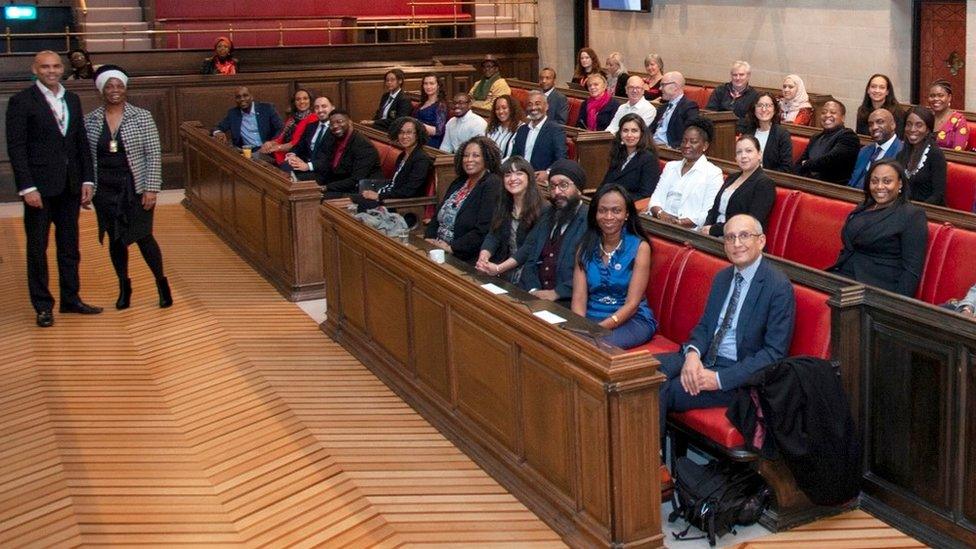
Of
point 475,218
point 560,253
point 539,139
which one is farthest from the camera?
point 539,139

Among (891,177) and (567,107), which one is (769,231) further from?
(567,107)

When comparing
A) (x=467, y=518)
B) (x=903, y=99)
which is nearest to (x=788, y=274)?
(x=467, y=518)

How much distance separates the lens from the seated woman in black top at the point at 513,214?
639 centimetres

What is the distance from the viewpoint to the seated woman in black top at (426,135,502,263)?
6.95 metres

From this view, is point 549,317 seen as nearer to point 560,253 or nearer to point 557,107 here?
point 560,253

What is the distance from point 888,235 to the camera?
18.2 feet

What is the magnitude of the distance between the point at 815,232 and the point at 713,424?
1985 mm

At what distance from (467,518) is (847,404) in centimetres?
147

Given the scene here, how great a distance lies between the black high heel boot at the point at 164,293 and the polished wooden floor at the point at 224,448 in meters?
0.06

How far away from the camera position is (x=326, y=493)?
523cm

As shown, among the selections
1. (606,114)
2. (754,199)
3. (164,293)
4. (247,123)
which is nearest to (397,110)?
(247,123)

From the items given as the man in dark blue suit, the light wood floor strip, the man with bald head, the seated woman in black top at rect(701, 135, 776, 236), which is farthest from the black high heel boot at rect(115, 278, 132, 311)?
the man with bald head

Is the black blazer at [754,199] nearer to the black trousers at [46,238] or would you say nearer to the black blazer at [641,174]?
the black blazer at [641,174]

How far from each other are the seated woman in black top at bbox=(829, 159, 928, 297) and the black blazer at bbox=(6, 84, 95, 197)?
458cm
